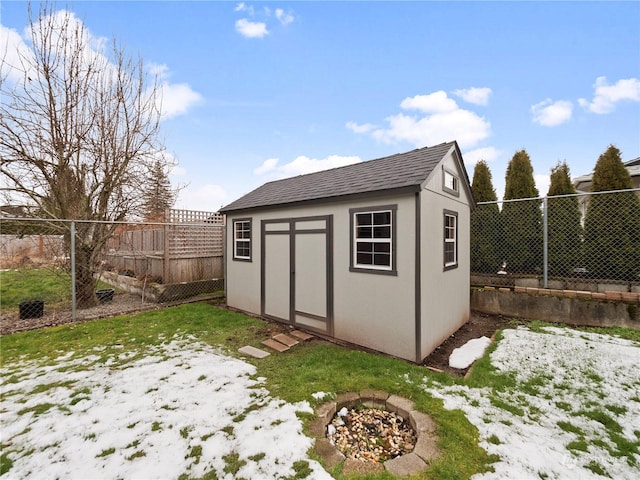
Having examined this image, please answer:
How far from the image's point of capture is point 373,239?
15.4 ft

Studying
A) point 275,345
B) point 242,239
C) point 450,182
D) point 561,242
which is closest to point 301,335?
point 275,345

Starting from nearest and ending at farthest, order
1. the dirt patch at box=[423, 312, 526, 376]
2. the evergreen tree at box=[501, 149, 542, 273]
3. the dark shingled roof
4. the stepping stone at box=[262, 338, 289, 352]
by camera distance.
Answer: the dirt patch at box=[423, 312, 526, 376]
the dark shingled roof
the stepping stone at box=[262, 338, 289, 352]
the evergreen tree at box=[501, 149, 542, 273]

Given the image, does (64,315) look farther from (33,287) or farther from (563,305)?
(563,305)

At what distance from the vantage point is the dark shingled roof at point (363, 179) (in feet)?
14.8

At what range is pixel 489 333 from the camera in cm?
558

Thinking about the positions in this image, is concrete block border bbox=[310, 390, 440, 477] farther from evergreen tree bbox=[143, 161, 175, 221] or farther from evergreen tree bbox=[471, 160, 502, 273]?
evergreen tree bbox=[143, 161, 175, 221]

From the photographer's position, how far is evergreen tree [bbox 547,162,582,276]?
6.38m

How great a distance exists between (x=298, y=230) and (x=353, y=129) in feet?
25.2

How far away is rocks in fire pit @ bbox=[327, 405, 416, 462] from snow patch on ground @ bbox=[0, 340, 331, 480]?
344mm

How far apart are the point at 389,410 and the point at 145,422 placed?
2.58m

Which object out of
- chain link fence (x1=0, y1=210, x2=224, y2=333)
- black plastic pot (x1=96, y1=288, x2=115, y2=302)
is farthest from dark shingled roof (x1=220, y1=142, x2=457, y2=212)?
black plastic pot (x1=96, y1=288, x2=115, y2=302)

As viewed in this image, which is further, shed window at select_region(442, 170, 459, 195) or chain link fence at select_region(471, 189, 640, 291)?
chain link fence at select_region(471, 189, 640, 291)

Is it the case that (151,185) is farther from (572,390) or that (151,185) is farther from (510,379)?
(572,390)

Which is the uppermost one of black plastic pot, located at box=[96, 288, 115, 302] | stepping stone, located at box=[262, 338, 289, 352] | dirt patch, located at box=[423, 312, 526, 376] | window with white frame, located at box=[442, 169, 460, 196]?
window with white frame, located at box=[442, 169, 460, 196]
